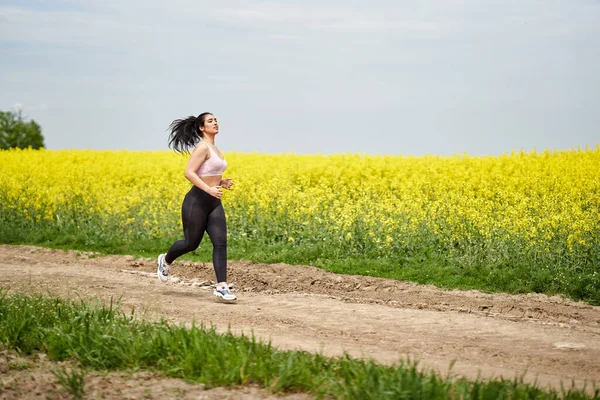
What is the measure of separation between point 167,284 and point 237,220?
484 centimetres

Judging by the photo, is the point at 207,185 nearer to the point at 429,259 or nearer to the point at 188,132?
the point at 188,132

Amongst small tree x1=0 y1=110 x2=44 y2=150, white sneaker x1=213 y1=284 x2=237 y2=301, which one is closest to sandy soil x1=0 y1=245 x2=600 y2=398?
white sneaker x1=213 y1=284 x2=237 y2=301

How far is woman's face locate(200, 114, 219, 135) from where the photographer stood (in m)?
9.96

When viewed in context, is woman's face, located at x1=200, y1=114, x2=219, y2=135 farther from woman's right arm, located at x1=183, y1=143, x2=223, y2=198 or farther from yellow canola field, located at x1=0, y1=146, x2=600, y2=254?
yellow canola field, located at x1=0, y1=146, x2=600, y2=254

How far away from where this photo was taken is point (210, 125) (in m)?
9.96

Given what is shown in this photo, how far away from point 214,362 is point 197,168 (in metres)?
3.96

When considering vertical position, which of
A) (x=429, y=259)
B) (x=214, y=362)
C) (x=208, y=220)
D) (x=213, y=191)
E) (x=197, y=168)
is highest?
(x=197, y=168)

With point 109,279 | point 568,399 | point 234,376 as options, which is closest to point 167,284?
point 109,279

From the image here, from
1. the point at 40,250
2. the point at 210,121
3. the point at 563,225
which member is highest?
the point at 210,121

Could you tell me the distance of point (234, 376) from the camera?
6.13 meters

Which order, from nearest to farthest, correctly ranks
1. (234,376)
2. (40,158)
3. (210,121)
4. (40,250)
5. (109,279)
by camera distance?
(234,376), (210,121), (109,279), (40,250), (40,158)

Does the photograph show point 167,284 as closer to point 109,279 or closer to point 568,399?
point 109,279

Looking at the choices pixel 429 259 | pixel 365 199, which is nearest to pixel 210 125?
pixel 429 259

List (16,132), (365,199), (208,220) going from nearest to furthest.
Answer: (208,220) < (365,199) < (16,132)
